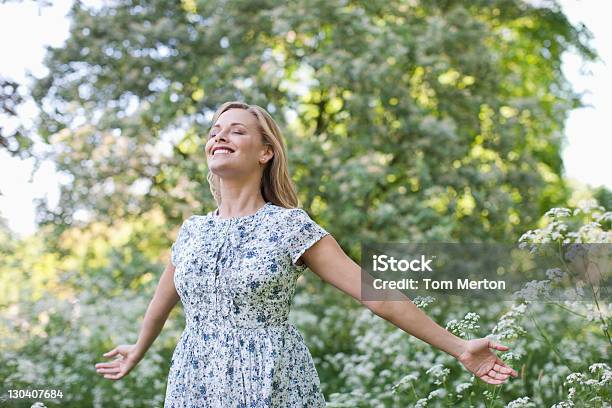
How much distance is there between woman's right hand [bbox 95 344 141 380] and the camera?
2.32 m

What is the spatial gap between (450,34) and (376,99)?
0.72m

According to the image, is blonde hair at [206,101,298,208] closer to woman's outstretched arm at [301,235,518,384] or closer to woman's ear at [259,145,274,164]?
woman's ear at [259,145,274,164]

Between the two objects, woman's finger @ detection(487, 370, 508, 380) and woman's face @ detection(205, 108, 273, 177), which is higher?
woman's face @ detection(205, 108, 273, 177)

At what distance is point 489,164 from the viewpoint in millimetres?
5441

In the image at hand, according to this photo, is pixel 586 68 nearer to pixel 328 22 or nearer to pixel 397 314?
pixel 328 22

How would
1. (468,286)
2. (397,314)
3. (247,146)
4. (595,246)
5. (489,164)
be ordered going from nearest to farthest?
1. (397,314)
2. (247,146)
3. (595,246)
4. (468,286)
5. (489,164)

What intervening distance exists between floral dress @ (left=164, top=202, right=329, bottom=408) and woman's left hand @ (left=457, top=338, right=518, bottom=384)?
0.41 m

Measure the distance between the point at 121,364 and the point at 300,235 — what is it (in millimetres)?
830

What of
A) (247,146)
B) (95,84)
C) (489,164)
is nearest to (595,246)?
(247,146)

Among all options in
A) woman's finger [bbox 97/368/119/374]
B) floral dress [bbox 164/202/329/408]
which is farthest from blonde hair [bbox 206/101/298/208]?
woman's finger [bbox 97/368/119/374]

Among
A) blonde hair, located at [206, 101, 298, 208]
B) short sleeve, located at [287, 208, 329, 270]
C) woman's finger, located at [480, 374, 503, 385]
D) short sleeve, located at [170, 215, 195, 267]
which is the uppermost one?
blonde hair, located at [206, 101, 298, 208]

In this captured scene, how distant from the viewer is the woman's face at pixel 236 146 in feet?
6.56

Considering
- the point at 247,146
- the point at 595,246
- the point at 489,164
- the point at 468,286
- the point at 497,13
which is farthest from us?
the point at 497,13

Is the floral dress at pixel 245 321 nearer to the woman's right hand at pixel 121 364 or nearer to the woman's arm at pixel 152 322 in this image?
the woman's arm at pixel 152 322
